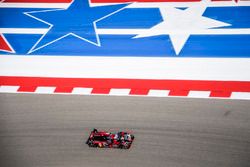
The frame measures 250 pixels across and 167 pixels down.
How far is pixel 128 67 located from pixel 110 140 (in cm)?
62

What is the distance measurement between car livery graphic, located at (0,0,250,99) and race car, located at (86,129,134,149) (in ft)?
1.12

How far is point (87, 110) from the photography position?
2.01m

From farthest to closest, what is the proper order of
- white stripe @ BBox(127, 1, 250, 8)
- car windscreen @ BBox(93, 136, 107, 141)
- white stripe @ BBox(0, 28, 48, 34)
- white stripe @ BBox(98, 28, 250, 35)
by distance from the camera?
white stripe @ BBox(127, 1, 250, 8)
white stripe @ BBox(0, 28, 48, 34)
white stripe @ BBox(98, 28, 250, 35)
car windscreen @ BBox(93, 136, 107, 141)

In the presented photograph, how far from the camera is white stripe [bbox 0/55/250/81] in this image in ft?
7.21

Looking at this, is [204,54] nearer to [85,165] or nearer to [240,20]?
[240,20]

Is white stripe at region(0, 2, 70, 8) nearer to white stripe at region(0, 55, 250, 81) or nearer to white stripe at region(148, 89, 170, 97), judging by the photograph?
white stripe at region(0, 55, 250, 81)

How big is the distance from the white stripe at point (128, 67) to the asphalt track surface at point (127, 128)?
0.21 meters

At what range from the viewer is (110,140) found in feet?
5.96

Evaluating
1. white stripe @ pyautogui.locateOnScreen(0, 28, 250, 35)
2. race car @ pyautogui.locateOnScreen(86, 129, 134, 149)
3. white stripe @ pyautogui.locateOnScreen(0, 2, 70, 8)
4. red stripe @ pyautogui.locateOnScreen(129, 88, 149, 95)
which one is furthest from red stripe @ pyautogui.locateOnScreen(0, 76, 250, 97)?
white stripe @ pyautogui.locateOnScreen(0, 2, 70, 8)

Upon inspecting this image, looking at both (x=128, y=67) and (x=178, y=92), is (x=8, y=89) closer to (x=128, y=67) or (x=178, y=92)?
(x=128, y=67)

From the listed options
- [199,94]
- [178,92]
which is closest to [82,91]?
[178,92]

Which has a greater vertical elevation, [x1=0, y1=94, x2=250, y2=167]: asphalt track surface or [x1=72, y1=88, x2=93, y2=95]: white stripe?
[x1=72, y1=88, x2=93, y2=95]: white stripe

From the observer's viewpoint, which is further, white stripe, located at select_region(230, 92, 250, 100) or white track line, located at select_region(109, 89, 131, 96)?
white track line, located at select_region(109, 89, 131, 96)

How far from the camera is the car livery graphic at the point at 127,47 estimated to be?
2166mm
